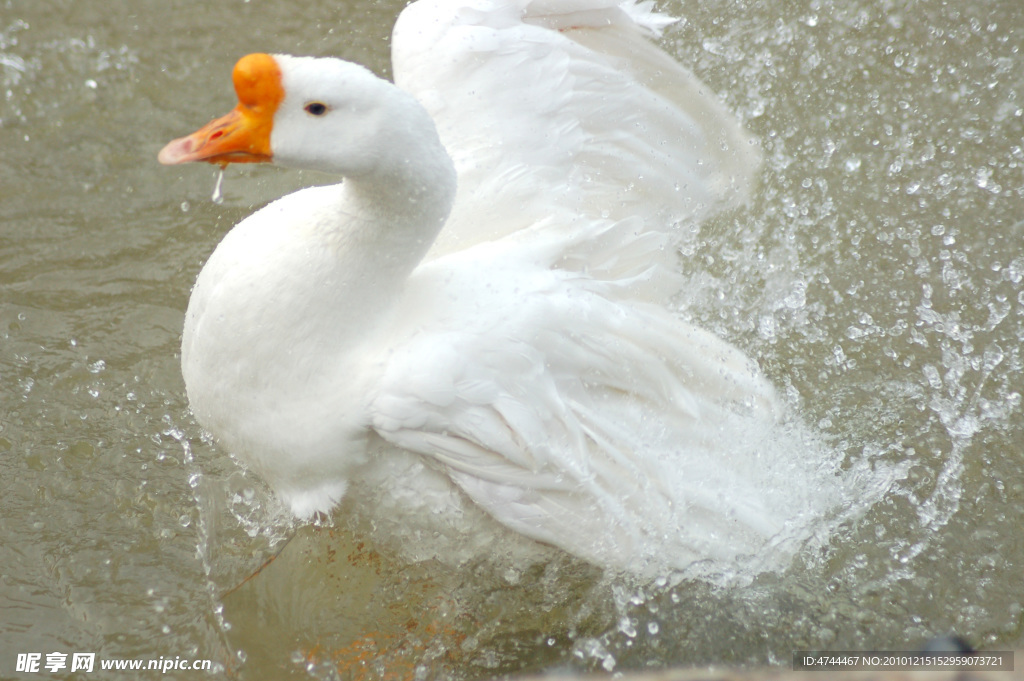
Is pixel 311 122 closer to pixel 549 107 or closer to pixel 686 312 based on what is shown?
pixel 549 107

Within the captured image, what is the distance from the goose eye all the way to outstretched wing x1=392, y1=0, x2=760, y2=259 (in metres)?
0.70

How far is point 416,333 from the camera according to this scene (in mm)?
2244

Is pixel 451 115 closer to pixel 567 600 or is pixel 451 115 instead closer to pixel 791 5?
pixel 567 600

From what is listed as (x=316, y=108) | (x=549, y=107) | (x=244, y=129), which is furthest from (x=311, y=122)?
(x=549, y=107)

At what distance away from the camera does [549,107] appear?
8.95ft

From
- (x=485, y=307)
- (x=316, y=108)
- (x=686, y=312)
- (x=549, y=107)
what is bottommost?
(x=686, y=312)

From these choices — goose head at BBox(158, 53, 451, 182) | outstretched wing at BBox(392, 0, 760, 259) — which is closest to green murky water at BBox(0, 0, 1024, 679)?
outstretched wing at BBox(392, 0, 760, 259)

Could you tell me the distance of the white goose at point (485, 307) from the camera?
2168 millimetres

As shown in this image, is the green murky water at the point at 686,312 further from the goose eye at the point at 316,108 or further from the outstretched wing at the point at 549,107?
the goose eye at the point at 316,108

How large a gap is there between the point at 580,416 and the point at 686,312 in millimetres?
811

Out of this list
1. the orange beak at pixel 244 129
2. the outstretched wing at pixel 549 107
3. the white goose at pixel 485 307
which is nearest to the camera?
the orange beak at pixel 244 129

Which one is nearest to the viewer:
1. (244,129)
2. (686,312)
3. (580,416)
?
(244,129)

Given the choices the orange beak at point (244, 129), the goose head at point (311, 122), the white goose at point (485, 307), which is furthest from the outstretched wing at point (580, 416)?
the orange beak at point (244, 129)

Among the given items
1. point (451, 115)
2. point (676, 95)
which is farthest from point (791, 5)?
point (451, 115)
